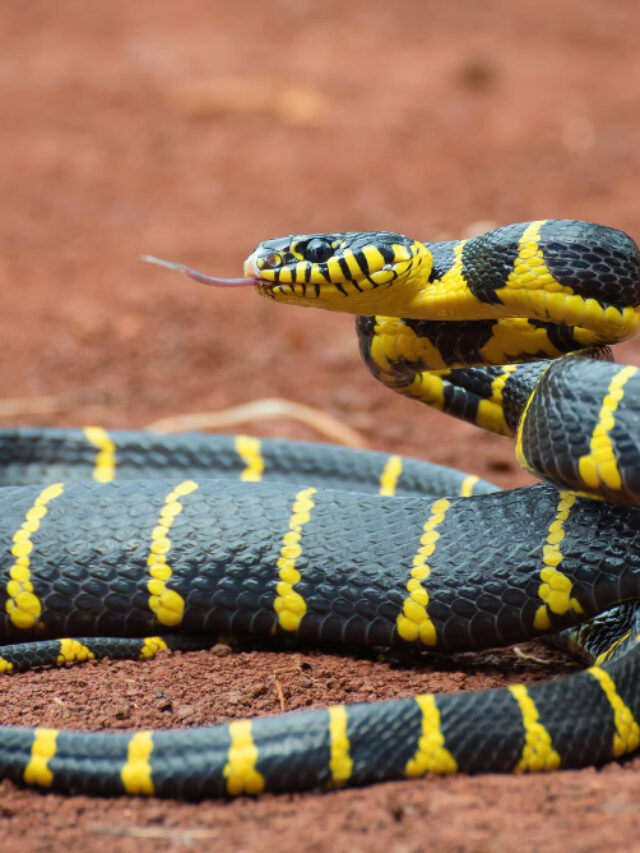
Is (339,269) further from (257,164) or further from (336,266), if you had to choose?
(257,164)

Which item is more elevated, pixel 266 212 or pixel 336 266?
pixel 336 266

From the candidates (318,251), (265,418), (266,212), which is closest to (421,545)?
(318,251)

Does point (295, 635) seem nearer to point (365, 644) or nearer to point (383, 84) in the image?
point (365, 644)

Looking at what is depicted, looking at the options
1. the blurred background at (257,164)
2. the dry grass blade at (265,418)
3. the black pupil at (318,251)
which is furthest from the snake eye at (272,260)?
the dry grass blade at (265,418)

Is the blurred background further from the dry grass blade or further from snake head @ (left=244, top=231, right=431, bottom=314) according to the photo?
snake head @ (left=244, top=231, right=431, bottom=314)

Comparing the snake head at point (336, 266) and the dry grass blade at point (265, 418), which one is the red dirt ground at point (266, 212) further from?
the snake head at point (336, 266)
